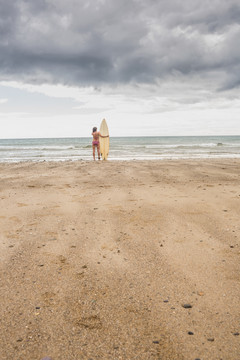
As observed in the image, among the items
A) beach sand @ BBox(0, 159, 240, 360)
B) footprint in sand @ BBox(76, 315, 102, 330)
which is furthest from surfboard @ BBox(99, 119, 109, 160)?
footprint in sand @ BBox(76, 315, 102, 330)

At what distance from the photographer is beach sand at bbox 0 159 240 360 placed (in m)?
1.47

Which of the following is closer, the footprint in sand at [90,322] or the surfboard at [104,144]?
the footprint in sand at [90,322]

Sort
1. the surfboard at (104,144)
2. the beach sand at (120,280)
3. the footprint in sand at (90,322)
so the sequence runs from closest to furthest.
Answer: the beach sand at (120,280) → the footprint in sand at (90,322) → the surfboard at (104,144)

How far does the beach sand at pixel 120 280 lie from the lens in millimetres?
1471

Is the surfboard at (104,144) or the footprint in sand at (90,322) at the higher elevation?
the surfboard at (104,144)

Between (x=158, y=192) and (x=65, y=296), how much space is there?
3.33 metres

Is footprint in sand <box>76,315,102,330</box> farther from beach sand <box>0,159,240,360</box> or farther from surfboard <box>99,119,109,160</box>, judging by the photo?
surfboard <box>99,119,109,160</box>

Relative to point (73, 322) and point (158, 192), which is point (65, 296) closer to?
point (73, 322)

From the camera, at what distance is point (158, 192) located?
4.94 meters

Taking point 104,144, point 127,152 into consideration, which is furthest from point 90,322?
point 127,152

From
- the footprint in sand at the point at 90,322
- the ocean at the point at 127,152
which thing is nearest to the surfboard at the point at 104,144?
the ocean at the point at 127,152

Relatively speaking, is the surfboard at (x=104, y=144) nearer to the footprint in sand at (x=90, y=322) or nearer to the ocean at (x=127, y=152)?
the ocean at (x=127, y=152)

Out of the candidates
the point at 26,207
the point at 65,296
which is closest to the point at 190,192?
the point at 26,207

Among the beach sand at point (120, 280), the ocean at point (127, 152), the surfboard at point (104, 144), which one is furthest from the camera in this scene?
the ocean at point (127, 152)
